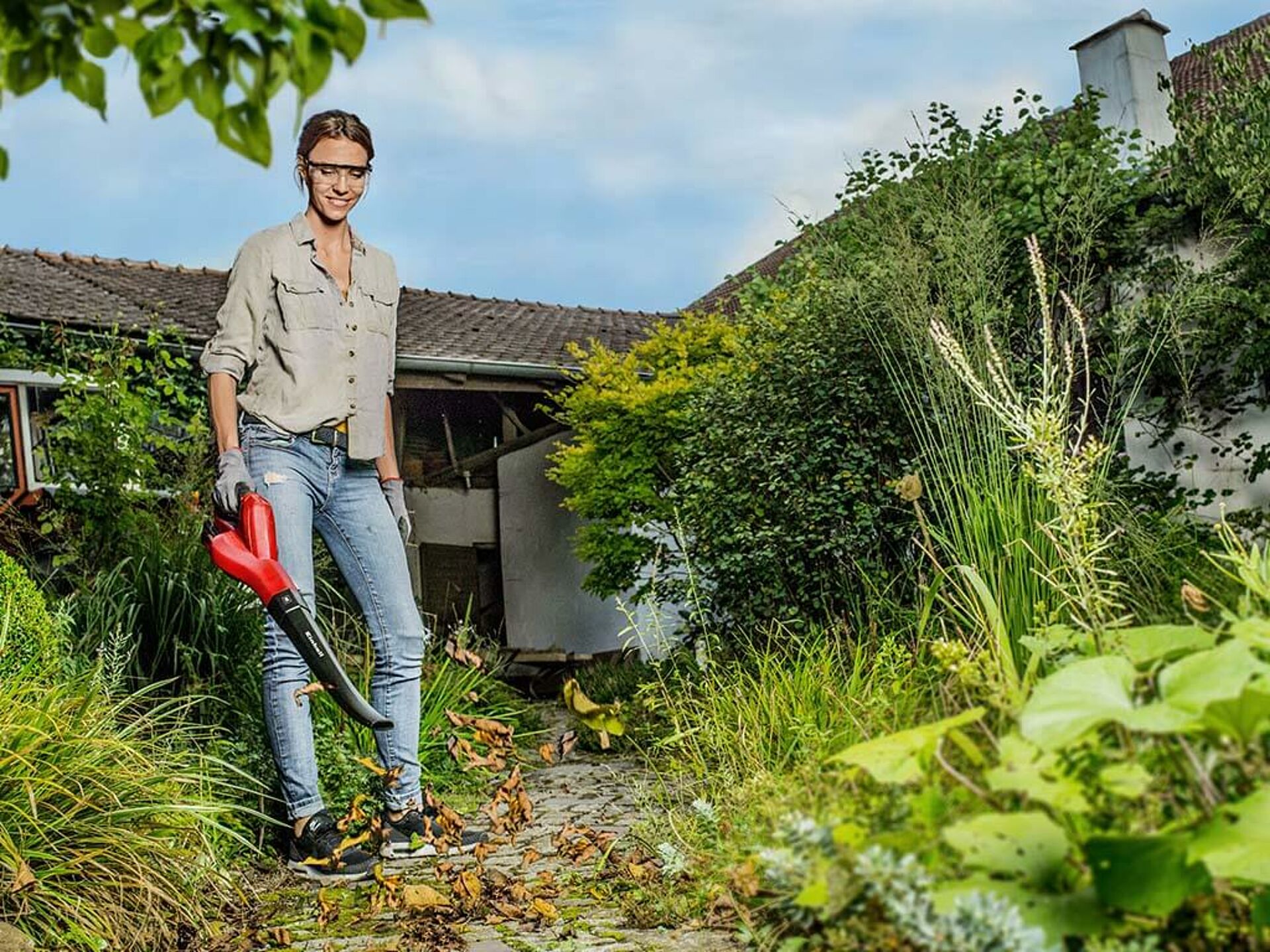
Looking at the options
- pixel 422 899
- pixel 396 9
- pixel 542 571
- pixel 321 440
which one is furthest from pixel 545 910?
pixel 542 571

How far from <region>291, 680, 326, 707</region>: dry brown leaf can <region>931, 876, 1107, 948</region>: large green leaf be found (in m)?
2.91

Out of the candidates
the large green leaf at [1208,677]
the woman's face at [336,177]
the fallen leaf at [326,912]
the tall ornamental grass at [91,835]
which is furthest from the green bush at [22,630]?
the large green leaf at [1208,677]

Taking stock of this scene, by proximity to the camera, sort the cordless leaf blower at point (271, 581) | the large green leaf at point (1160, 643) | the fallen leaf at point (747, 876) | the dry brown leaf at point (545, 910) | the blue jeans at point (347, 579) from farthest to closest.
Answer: the blue jeans at point (347, 579)
the cordless leaf blower at point (271, 581)
the dry brown leaf at point (545, 910)
the fallen leaf at point (747, 876)
the large green leaf at point (1160, 643)

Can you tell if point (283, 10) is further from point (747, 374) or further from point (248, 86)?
point (747, 374)

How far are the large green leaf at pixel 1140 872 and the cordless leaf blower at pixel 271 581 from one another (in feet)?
9.31

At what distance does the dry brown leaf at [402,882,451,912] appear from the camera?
335cm

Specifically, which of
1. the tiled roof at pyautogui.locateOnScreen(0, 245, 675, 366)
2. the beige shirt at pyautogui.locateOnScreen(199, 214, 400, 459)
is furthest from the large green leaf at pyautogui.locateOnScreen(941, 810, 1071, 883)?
the tiled roof at pyautogui.locateOnScreen(0, 245, 675, 366)

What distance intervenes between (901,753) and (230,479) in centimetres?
284

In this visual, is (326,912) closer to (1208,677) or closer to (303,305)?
(303,305)

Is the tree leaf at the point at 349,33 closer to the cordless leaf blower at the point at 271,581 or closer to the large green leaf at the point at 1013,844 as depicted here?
the large green leaf at the point at 1013,844

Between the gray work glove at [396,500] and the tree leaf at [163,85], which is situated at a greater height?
the tree leaf at [163,85]

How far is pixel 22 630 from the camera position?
434 centimetres

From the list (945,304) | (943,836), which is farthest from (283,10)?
(945,304)

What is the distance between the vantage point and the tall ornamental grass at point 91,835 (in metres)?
3.11
